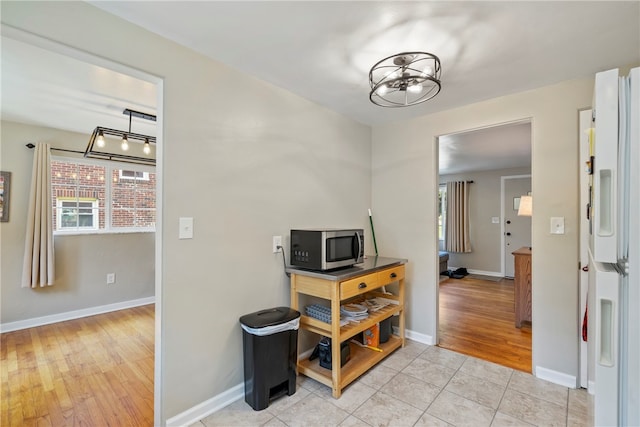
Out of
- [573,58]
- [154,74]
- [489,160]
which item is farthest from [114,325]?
[489,160]

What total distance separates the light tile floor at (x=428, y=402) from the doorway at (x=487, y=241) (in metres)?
0.39

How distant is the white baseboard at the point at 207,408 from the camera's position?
1.71 metres

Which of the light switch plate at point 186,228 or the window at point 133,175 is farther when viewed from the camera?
the window at point 133,175

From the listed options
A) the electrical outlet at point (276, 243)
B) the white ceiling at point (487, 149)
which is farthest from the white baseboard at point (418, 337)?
the white ceiling at point (487, 149)

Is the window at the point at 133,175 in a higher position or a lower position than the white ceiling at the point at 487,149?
lower

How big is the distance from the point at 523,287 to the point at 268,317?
3033 millimetres

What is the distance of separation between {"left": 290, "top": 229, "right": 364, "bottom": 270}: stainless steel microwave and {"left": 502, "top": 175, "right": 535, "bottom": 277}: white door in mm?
5085

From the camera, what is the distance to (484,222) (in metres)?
6.35

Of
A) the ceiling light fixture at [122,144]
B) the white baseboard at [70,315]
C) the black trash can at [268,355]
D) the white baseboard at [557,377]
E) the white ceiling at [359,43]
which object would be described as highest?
the white ceiling at [359,43]

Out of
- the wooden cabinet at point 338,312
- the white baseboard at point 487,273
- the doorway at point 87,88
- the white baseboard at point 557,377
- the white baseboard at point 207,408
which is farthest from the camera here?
the white baseboard at point 487,273

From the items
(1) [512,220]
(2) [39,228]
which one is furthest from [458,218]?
(2) [39,228]

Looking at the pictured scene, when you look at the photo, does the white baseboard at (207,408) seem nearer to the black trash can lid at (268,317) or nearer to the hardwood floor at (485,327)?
the black trash can lid at (268,317)

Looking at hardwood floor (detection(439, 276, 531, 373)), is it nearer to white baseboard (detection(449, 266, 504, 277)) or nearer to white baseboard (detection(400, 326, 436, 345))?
white baseboard (detection(400, 326, 436, 345))

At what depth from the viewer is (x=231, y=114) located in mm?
1995
